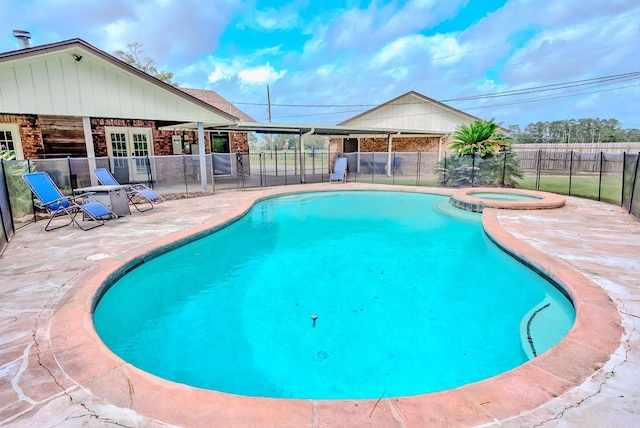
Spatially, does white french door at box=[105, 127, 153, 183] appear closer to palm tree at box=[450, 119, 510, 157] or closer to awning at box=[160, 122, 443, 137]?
awning at box=[160, 122, 443, 137]

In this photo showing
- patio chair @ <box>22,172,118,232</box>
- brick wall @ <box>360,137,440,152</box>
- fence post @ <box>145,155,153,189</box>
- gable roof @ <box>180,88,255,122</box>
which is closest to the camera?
patio chair @ <box>22,172,118,232</box>

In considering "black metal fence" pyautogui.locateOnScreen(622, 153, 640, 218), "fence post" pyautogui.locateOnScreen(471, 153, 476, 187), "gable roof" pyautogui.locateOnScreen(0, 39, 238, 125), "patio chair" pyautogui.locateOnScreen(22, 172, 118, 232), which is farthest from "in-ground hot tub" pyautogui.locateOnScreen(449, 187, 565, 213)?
"patio chair" pyautogui.locateOnScreen(22, 172, 118, 232)

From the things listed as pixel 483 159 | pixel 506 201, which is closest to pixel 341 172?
pixel 483 159

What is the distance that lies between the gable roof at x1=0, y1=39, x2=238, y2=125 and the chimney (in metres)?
2.82

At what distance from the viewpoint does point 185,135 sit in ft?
53.4

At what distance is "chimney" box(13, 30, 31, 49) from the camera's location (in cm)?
981

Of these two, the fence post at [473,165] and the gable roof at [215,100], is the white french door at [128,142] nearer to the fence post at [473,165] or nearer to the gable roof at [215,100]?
the gable roof at [215,100]

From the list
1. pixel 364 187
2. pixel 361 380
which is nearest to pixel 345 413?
pixel 361 380

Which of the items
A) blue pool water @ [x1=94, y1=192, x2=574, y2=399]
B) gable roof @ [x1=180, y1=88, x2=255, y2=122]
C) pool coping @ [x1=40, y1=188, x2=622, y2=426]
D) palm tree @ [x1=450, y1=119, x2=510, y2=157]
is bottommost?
blue pool water @ [x1=94, y1=192, x2=574, y2=399]

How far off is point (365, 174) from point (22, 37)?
14.2 metres

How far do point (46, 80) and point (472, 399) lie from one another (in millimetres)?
10883

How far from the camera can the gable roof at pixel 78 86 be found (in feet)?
26.2

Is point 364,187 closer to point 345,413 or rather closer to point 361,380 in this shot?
point 361,380

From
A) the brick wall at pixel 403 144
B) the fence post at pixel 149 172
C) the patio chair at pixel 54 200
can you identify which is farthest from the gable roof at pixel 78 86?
the brick wall at pixel 403 144
